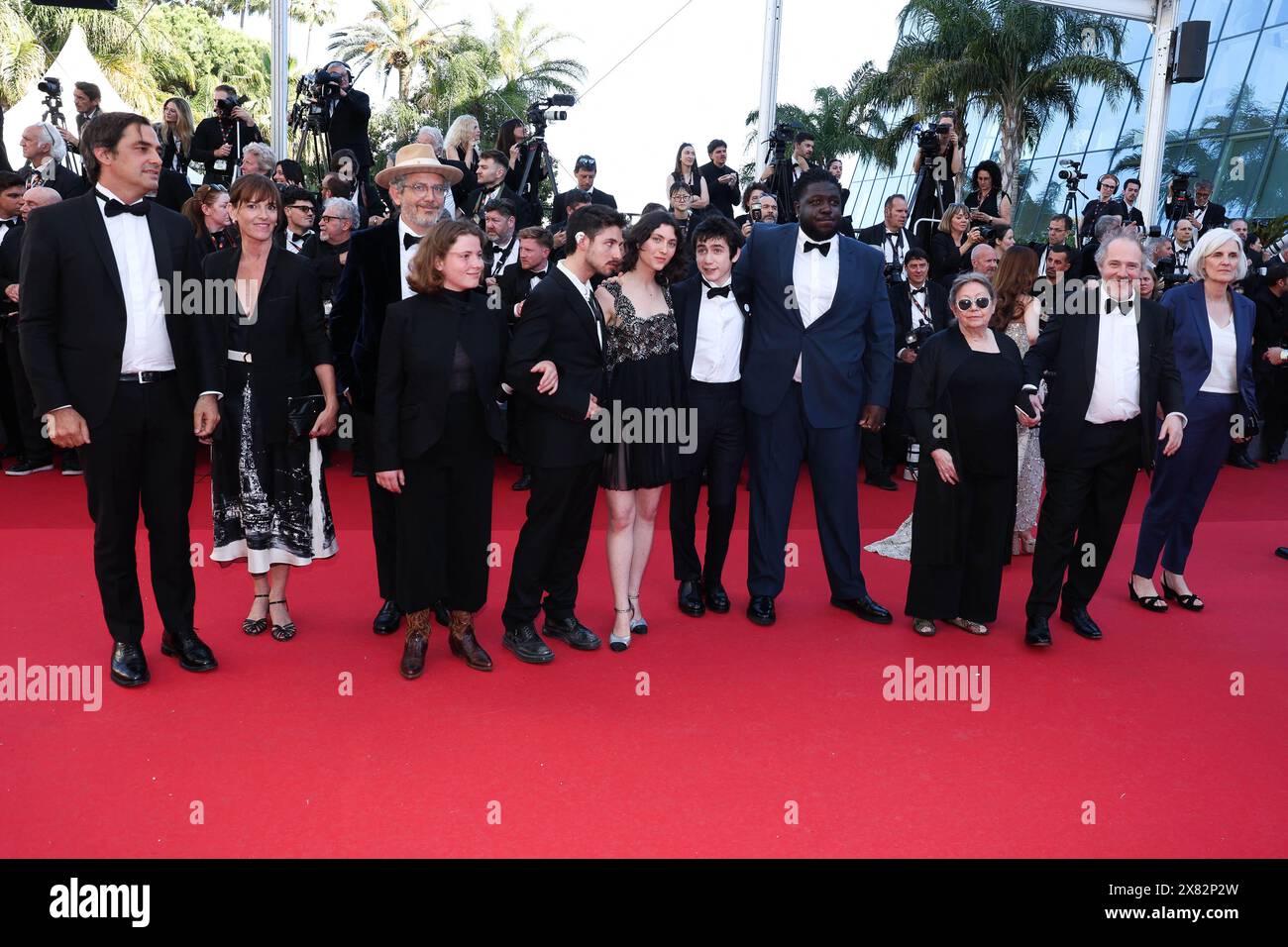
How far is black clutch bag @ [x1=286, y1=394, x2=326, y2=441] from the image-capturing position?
3672 millimetres

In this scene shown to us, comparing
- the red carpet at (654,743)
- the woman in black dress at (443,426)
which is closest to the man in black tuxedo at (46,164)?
the red carpet at (654,743)

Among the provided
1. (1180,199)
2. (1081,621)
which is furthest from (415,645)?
(1180,199)

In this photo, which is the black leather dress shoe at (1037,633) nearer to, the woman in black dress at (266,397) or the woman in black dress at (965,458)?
the woman in black dress at (965,458)

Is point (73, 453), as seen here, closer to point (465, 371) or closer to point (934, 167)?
point (465, 371)

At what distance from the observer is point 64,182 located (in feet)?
22.7

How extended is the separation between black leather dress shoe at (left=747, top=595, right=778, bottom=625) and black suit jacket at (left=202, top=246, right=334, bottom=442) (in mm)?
1929

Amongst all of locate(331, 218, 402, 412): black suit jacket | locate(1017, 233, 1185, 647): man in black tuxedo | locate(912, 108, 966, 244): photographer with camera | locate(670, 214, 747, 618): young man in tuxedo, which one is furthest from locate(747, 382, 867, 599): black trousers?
locate(912, 108, 966, 244): photographer with camera

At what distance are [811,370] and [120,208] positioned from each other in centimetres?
255

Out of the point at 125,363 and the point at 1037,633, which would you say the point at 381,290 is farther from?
the point at 1037,633

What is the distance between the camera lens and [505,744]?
303 cm

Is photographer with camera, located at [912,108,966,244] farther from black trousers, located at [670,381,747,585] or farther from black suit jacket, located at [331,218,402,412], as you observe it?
black suit jacket, located at [331,218,402,412]

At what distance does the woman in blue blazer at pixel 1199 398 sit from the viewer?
4586mm
